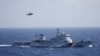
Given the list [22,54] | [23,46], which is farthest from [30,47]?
[22,54]

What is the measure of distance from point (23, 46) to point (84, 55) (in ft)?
95.9

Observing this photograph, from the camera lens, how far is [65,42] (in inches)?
4163

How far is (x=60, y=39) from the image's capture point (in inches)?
4183

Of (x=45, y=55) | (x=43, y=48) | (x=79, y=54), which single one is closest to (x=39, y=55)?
(x=45, y=55)

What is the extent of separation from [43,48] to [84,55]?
22.3 meters

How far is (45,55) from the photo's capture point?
86.4 m

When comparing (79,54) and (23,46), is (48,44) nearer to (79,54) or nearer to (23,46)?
(23,46)

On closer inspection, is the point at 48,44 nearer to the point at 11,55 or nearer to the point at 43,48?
the point at 43,48

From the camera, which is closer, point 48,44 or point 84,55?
point 84,55

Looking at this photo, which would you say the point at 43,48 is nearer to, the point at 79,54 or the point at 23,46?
the point at 23,46

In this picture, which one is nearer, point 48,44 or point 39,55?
point 39,55

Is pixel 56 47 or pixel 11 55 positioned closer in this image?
pixel 11 55

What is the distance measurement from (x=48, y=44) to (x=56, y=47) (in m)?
2.82

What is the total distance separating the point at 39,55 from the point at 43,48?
2039 centimetres
